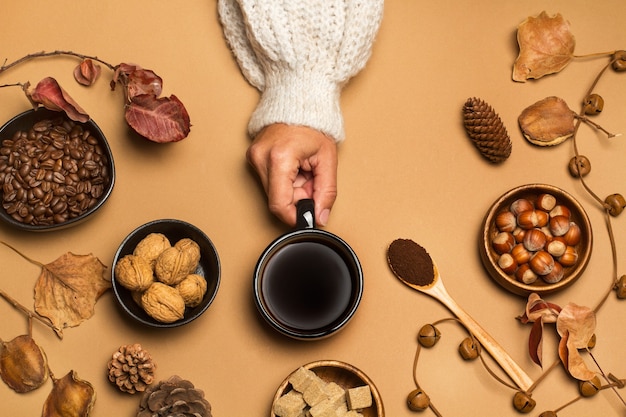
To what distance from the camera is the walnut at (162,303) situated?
3.61ft

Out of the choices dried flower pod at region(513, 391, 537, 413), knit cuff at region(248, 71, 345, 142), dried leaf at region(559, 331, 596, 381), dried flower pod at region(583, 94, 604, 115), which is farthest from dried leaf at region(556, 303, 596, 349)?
knit cuff at region(248, 71, 345, 142)

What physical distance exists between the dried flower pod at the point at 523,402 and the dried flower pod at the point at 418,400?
0.44ft

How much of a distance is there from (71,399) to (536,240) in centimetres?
74

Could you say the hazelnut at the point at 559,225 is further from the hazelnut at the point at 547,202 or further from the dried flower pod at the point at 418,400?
the dried flower pod at the point at 418,400

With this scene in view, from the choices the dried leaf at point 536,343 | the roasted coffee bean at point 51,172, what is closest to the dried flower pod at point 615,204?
the dried leaf at point 536,343

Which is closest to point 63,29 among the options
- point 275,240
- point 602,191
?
point 275,240

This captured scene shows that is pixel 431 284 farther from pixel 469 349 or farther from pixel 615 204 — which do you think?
pixel 615 204

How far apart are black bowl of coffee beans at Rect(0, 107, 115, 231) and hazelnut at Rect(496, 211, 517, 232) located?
0.60 metres

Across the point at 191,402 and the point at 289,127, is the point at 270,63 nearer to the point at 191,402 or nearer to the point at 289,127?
the point at 289,127

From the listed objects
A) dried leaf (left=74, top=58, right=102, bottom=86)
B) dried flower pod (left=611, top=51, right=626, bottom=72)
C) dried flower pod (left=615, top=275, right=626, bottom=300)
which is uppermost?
dried leaf (left=74, top=58, right=102, bottom=86)

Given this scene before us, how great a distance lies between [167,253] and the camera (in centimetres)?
112

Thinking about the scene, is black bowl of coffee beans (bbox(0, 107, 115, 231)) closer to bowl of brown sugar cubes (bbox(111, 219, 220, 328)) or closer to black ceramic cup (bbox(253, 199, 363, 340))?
bowl of brown sugar cubes (bbox(111, 219, 220, 328))

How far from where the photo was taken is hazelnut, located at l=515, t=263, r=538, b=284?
119 centimetres

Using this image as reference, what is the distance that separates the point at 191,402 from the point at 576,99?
0.79 metres
